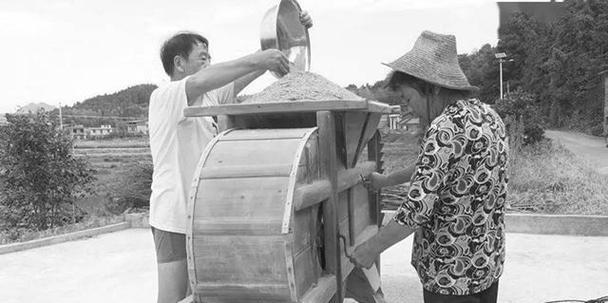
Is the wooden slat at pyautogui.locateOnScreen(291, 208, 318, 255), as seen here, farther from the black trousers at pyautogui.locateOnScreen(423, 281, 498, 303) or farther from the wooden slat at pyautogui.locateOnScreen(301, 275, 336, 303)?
the black trousers at pyautogui.locateOnScreen(423, 281, 498, 303)

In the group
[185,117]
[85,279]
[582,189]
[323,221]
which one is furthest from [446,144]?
[582,189]

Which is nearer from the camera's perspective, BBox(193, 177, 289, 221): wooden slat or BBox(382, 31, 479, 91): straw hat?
BBox(193, 177, 289, 221): wooden slat

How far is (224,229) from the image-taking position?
1.92m

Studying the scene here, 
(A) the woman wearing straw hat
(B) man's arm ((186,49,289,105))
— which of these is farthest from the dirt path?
(B) man's arm ((186,49,289,105))

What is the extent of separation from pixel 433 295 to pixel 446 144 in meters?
0.63

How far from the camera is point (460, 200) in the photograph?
6.68 feet

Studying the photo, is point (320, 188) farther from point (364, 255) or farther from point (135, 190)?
point (135, 190)

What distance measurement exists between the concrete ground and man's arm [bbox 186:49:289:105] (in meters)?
2.87

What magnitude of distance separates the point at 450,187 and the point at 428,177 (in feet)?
0.38

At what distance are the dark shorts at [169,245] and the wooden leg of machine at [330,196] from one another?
63cm

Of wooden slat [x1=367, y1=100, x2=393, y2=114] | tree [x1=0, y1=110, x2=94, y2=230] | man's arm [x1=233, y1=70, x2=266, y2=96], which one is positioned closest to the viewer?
wooden slat [x1=367, y1=100, x2=393, y2=114]

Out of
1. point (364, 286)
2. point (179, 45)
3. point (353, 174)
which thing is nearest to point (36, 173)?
point (364, 286)

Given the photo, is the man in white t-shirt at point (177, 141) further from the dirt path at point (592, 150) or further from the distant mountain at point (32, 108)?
the dirt path at point (592, 150)

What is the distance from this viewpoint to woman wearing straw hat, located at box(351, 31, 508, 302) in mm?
1978
